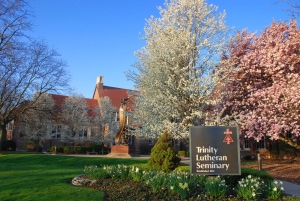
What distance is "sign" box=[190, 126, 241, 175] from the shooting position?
8047 mm

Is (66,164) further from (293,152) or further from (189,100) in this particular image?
(293,152)

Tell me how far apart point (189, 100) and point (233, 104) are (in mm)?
4449

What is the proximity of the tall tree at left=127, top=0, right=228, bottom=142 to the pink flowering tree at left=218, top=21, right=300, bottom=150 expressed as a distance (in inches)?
56.6

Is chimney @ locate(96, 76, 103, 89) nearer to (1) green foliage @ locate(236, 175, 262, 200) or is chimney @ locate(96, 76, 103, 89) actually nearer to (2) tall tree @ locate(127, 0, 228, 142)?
(2) tall tree @ locate(127, 0, 228, 142)

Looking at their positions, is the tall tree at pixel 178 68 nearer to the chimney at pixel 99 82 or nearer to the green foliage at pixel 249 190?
the green foliage at pixel 249 190

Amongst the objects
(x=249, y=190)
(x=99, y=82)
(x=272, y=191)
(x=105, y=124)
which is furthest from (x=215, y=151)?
(x=99, y=82)

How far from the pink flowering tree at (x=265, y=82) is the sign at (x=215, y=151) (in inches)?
292

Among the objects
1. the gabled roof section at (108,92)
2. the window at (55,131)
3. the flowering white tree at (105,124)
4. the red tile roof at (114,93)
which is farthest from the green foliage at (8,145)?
the red tile roof at (114,93)

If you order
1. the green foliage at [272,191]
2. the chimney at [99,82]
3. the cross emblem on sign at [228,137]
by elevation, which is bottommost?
the green foliage at [272,191]

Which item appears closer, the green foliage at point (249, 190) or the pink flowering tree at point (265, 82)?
the green foliage at point (249, 190)

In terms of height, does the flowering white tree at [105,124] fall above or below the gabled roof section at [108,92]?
below

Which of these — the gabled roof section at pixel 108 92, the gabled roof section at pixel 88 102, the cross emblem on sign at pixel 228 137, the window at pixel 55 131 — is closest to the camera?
the cross emblem on sign at pixel 228 137

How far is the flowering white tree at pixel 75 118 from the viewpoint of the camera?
136 ft

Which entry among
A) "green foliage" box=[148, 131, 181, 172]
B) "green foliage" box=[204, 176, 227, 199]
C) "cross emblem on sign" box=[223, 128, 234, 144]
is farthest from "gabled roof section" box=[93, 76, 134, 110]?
"green foliage" box=[204, 176, 227, 199]
